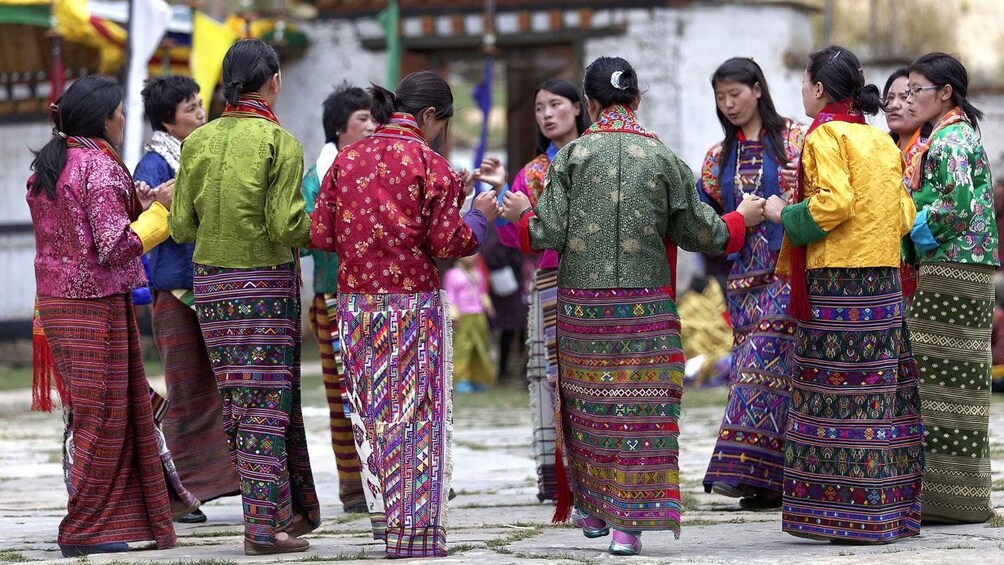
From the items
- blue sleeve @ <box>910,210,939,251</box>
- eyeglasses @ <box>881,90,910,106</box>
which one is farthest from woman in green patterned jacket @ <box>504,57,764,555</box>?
eyeglasses @ <box>881,90,910,106</box>

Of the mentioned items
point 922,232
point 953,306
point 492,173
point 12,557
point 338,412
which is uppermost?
point 492,173

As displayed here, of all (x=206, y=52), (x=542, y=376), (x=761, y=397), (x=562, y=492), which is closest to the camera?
(x=562, y=492)

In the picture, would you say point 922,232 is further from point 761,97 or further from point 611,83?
point 611,83

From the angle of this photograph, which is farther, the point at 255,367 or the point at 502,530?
the point at 502,530

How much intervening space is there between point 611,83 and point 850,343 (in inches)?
47.1

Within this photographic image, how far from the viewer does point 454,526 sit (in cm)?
602

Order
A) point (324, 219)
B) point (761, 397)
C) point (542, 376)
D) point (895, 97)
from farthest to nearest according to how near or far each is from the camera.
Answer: point (542, 376) → point (761, 397) → point (895, 97) → point (324, 219)

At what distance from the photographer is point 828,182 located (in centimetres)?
510

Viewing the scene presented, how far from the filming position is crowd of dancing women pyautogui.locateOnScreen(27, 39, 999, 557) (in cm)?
504

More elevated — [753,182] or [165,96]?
[165,96]

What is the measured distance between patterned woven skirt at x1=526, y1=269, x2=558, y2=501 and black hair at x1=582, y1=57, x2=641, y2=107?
134 centimetres

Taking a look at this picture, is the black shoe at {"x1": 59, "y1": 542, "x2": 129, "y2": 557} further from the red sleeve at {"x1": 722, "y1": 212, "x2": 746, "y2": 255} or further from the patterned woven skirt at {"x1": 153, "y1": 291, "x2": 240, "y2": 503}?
the red sleeve at {"x1": 722, "y1": 212, "x2": 746, "y2": 255}

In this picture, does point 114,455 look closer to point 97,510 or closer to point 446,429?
point 97,510

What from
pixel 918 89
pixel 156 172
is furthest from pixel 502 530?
pixel 918 89
